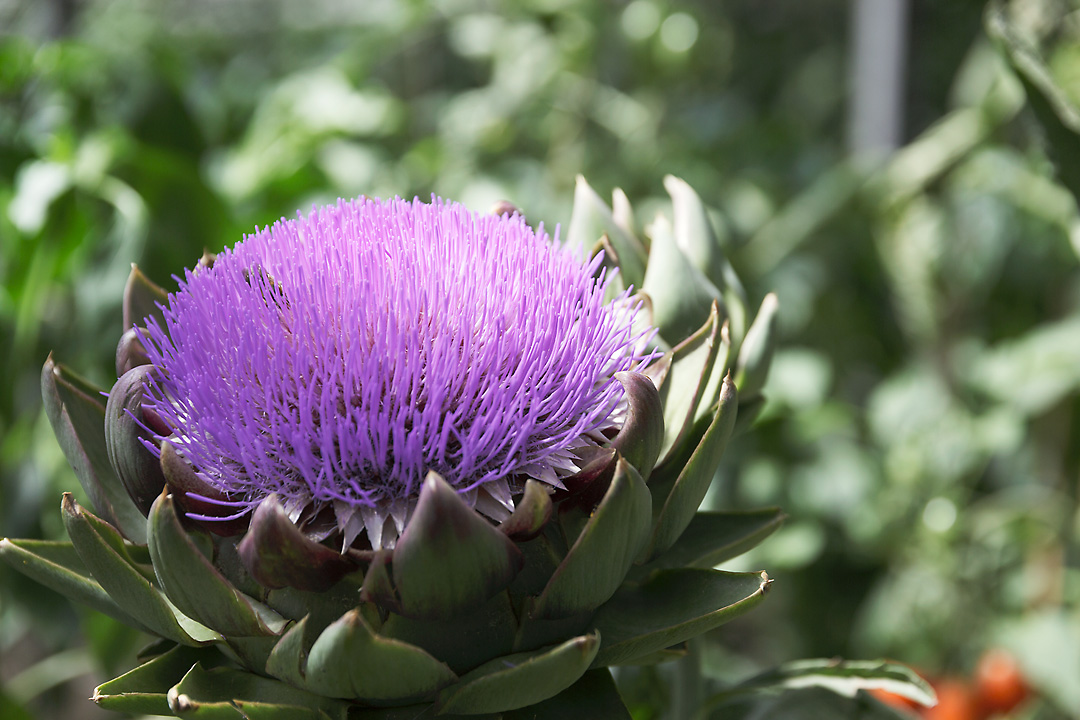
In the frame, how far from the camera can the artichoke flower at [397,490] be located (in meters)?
0.40

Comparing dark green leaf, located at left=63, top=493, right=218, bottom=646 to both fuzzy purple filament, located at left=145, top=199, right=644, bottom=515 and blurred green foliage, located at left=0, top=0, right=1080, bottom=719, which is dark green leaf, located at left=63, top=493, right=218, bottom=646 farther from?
blurred green foliage, located at left=0, top=0, right=1080, bottom=719

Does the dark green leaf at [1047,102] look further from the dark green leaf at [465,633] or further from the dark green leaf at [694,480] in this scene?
the dark green leaf at [465,633]

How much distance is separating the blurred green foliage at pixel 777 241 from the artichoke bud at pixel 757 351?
181 mm

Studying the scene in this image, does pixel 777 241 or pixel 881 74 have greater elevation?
pixel 881 74

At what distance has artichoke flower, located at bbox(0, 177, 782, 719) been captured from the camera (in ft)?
1.32

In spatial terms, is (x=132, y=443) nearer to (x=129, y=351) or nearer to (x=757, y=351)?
(x=129, y=351)

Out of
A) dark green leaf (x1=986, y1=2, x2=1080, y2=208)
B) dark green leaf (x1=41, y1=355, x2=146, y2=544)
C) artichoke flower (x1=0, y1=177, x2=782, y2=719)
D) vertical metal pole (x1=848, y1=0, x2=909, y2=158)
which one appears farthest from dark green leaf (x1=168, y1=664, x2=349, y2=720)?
vertical metal pole (x1=848, y1=0, x2=909, y2=158)

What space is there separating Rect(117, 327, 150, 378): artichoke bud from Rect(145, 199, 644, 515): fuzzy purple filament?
0.03m

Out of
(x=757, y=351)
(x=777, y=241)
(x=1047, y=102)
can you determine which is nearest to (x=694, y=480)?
(x=757, y=351)

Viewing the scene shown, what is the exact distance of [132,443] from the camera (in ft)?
1.47

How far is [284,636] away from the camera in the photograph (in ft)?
1.32

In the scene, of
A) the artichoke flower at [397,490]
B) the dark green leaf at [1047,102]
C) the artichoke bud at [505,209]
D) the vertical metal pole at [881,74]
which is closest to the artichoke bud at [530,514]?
the artichoke flower at [397,490]

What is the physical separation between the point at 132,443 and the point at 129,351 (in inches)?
3.0

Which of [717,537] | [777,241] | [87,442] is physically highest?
[87,442]
